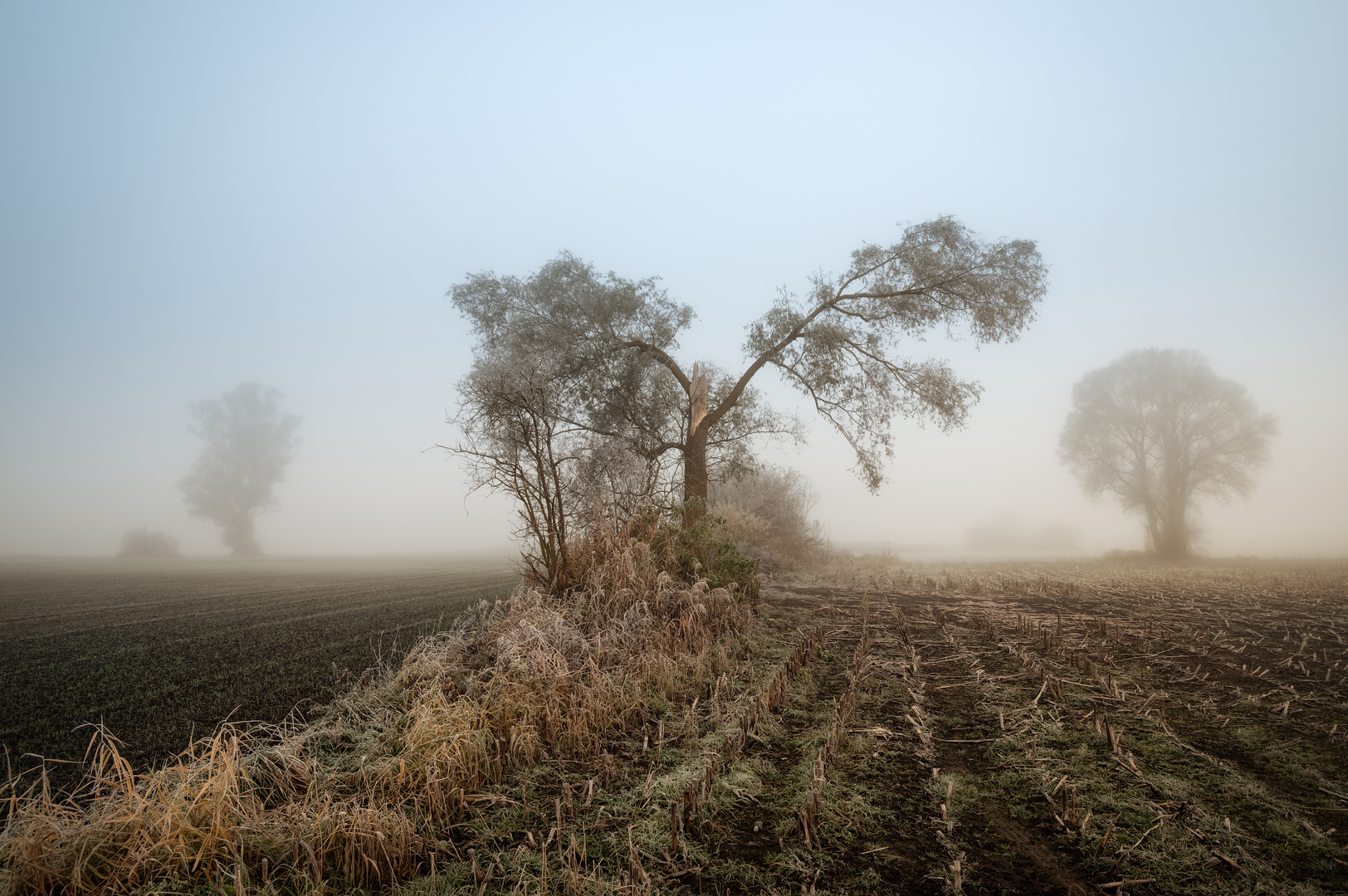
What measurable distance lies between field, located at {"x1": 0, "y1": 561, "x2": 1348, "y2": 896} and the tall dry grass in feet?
0.07

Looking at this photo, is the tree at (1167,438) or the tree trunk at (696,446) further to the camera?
the tree at (1167,438)

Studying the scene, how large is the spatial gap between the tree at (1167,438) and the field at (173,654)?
3071 cm

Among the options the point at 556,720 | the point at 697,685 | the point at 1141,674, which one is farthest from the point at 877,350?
the point at 556,720

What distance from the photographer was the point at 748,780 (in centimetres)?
358

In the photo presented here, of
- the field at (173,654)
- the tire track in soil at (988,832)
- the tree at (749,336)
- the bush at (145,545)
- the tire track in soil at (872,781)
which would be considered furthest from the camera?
the bush at (145,545)

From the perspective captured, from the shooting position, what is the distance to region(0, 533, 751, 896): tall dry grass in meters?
2.55

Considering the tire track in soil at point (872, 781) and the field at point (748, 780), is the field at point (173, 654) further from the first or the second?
the tire track in soil at point (872, 781)

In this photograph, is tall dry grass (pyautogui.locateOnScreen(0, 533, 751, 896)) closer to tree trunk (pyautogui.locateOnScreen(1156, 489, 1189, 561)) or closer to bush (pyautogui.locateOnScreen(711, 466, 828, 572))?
bush (pyautogui.locateOnScreen(711, 466, 828, 572))

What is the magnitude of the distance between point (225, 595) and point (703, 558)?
43.9 feet

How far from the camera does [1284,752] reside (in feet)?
12.3

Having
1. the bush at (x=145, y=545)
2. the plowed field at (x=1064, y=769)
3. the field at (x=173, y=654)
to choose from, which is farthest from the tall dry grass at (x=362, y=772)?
the bush at (x=145, y=545)

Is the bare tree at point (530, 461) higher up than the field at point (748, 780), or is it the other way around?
the bare tree at point (530, 461)

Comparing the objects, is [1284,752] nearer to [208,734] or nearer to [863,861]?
[863,861]

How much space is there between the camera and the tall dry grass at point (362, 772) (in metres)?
2.55
